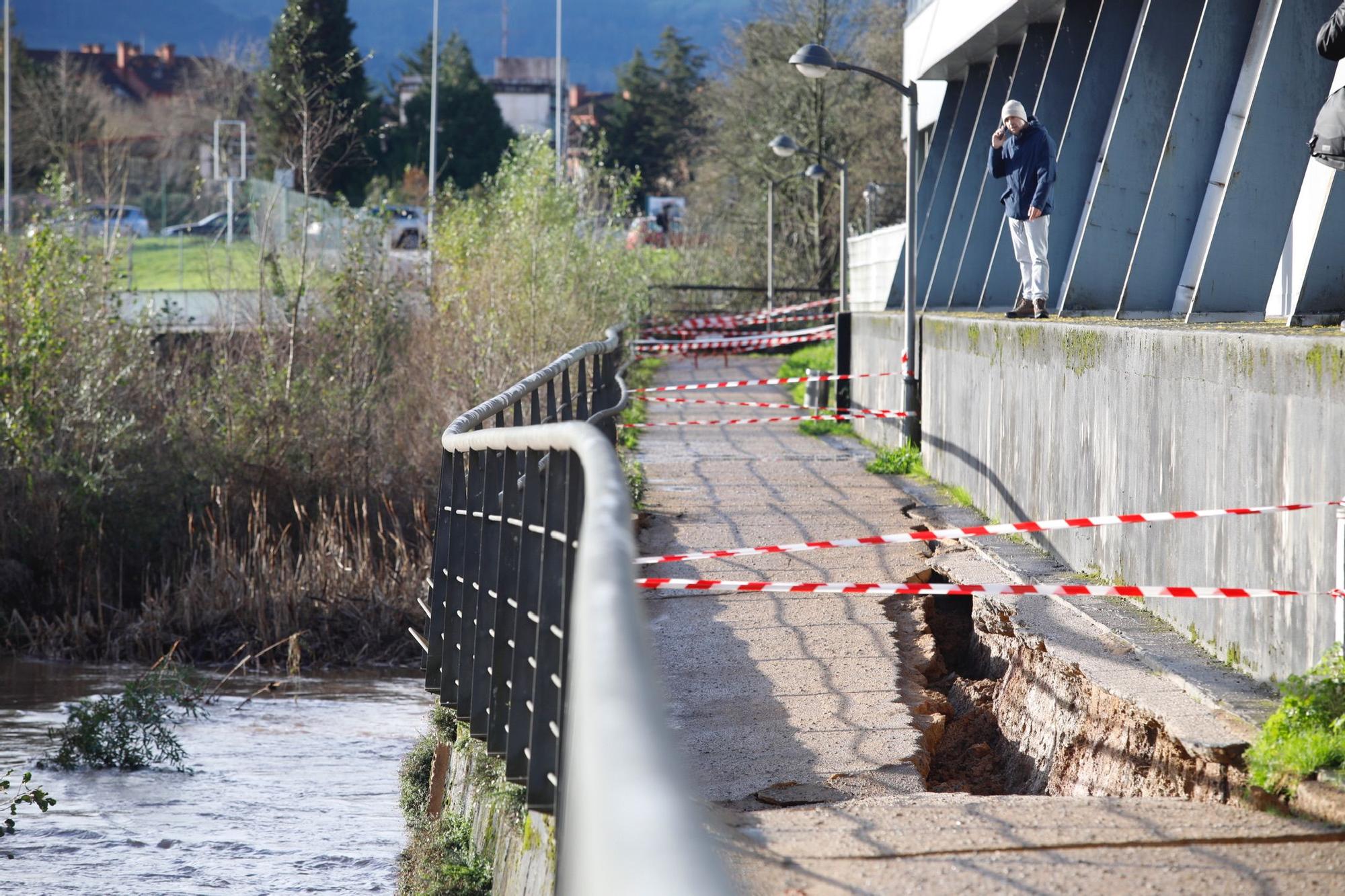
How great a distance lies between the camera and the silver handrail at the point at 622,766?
1099mm

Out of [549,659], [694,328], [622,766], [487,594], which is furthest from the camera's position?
[694,328]

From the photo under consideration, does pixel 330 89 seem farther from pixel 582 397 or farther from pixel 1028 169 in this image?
pixel 1028 169

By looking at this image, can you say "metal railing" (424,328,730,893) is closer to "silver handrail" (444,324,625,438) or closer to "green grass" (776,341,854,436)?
"silver handrail" (444,324,625,438)

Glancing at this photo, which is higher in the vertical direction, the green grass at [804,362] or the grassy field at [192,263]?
the grassy field at [192,263]

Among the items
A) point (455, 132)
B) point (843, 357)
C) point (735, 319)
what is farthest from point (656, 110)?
point (843, 357)

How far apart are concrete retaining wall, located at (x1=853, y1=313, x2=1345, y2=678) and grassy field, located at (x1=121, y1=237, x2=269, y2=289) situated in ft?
51.7

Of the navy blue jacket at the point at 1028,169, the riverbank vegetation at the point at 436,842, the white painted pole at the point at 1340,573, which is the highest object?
the navy blue jacket at the point at 1028,169

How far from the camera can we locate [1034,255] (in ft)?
37.9

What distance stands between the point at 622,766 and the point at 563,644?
319 centimetres

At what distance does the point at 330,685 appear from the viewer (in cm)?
1642

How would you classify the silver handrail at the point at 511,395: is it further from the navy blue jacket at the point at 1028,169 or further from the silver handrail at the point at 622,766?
the silver handrail at the point at 622,766

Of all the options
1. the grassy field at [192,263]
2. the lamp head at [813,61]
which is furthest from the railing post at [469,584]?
the grassy field at [192,263]

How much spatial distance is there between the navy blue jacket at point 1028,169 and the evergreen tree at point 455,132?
2442 inches

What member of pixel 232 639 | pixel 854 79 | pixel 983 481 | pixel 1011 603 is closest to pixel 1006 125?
pixel 983 481
